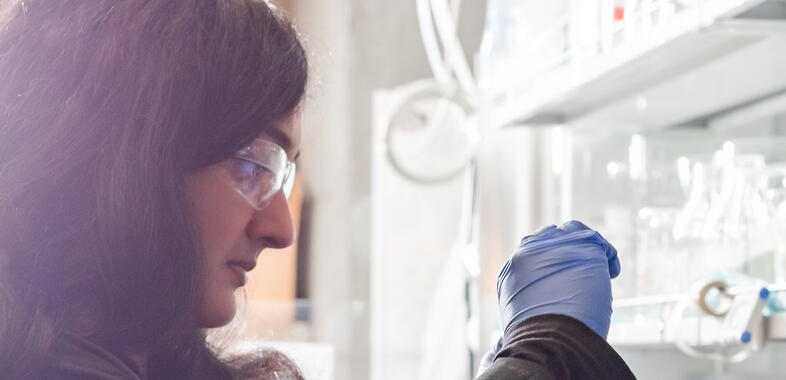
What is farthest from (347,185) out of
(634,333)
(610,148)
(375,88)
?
(634,333)

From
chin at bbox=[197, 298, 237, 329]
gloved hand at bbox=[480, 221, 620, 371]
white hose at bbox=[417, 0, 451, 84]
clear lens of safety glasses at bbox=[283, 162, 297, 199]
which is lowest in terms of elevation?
chin at bbox=[197, 298, 237, 329]

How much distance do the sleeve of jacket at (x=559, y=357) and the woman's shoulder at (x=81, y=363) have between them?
327 millimetres

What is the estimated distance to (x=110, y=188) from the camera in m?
1.00

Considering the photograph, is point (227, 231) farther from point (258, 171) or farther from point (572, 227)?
point (572, 227)

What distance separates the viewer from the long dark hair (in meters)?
1.00

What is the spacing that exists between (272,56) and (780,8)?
494 millimetres

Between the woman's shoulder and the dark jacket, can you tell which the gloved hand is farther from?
the woman's shoulder

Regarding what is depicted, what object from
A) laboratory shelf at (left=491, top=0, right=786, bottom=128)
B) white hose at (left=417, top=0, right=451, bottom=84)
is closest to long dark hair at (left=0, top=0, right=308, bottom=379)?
laboratory shelf at (left=491, top=0, right=786, bottom=128)

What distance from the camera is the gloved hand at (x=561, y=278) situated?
3.30ft

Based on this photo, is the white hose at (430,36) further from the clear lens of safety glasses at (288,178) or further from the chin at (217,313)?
the chin at (217,313)

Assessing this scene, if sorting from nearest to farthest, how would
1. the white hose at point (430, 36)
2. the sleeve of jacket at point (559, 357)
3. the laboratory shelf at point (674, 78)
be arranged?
the sleeve of jacket at point (559, 357) → the laboratory shelf at point (674, 78) → the white hose at point (430, 36)

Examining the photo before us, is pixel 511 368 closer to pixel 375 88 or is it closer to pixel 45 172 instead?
pixel 45 172

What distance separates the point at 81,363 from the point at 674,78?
85 centimetres

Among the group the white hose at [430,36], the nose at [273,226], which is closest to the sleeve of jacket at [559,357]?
the nose at [273,226]
